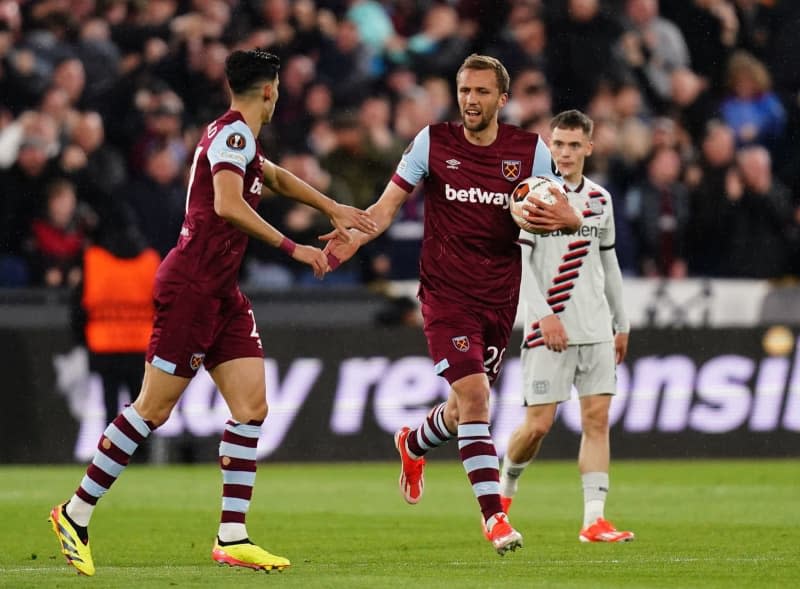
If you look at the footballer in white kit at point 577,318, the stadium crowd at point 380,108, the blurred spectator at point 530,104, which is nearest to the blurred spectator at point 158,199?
the stadium crowd at point 380,108

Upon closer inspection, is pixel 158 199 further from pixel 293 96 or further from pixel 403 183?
pixel 403 183

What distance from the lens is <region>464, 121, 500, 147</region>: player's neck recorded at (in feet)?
28.9

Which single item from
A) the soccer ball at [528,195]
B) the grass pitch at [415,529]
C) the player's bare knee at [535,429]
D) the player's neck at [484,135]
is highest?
the player's neck at [484,135]

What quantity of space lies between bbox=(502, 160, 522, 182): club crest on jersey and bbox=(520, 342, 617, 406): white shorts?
4.77ft

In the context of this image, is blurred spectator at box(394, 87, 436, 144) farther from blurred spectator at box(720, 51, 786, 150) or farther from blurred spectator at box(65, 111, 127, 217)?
blurred spectator at box(720, 51, 786, 150)

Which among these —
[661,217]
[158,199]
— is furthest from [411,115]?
[158,199]

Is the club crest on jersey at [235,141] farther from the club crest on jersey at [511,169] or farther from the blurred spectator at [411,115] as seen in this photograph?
the blurred spectator at [411,115]

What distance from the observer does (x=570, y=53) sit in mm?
20078

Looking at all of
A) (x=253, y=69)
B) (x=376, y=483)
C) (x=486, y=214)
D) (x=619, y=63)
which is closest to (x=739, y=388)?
(x=376, y=483)

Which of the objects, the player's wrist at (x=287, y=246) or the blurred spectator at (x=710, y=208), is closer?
the player's wrist at (x=287, y=246)

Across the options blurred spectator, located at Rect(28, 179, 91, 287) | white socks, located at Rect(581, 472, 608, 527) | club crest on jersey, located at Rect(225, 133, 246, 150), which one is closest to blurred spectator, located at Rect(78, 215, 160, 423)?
blurred spectator, located at Rect(28, 179, 91, 287)

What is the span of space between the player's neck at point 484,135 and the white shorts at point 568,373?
5.10 ft

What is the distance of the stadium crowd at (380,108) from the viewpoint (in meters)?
16.5

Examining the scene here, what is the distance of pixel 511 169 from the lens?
28.8ft
